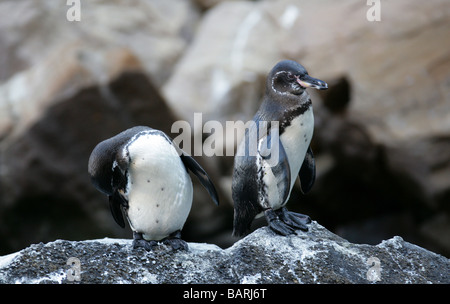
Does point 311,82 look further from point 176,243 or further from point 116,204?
point 116,204

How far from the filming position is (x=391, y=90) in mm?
6746

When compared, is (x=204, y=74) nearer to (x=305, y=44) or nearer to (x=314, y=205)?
(x=305, y=44)

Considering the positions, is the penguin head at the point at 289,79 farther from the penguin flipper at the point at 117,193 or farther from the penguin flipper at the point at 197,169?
the penguin flipper at the point at 117,193

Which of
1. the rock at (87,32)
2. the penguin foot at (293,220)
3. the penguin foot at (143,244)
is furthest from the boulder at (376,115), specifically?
the penguin foot at (143,244)

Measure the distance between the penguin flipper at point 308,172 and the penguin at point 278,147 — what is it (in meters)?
0.26

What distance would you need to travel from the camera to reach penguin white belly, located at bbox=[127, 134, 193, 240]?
3.34 meters

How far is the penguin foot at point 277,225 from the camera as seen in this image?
339 centimetres

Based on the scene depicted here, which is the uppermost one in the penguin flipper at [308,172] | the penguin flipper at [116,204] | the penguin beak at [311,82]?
the penguin beak at [311,82]

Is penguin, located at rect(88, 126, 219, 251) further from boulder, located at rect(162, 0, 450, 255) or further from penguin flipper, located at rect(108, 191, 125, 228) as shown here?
boulder, located at rect(162, 0, 450, 255)

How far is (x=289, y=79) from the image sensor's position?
339cm

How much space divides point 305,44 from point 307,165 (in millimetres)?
4182

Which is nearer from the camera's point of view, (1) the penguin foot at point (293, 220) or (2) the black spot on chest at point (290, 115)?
(2) the black spot on chest at point (290, 115)

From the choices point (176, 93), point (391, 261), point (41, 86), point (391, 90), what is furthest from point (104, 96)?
point (391, 261)
